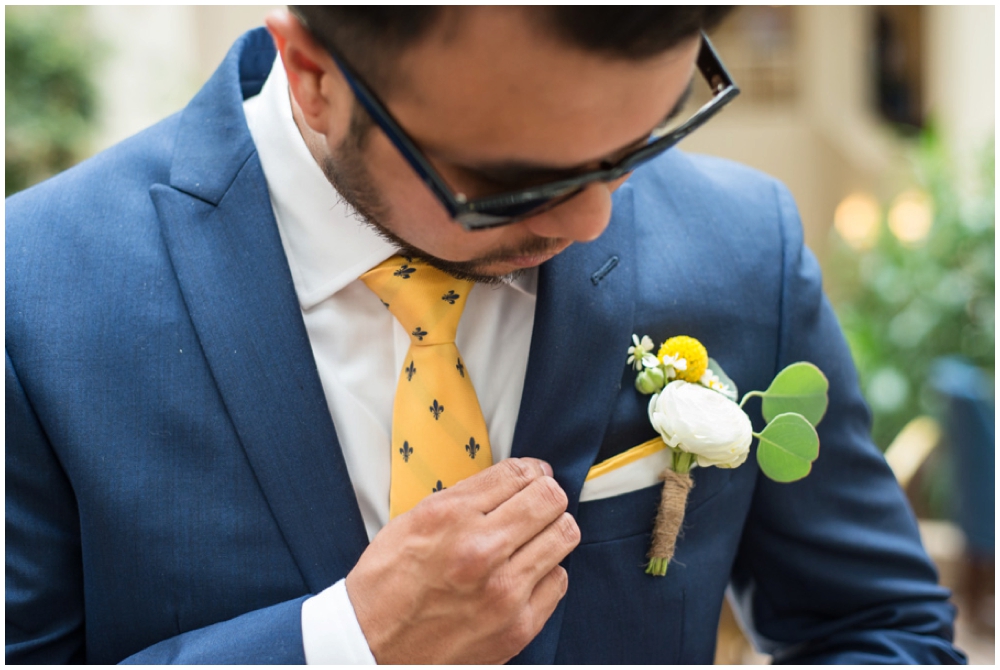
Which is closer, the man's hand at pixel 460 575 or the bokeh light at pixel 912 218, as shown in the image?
the man's hand at pixel 460 575

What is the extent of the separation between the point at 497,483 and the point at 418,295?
26cm

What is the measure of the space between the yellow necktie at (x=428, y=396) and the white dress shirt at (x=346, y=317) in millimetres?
26

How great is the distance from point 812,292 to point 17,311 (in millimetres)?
1028

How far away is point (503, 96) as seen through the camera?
831 mm

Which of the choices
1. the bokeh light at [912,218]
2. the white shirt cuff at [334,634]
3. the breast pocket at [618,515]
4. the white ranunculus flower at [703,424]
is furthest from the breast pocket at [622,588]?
the bokeh light at [912,218]

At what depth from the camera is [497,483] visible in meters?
1.03

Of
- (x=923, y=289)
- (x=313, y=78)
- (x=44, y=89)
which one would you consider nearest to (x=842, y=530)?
(x=313, y=78)

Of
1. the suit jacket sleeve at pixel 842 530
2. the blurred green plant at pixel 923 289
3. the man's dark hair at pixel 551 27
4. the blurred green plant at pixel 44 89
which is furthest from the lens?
the blurred green plant at pixel 44 89

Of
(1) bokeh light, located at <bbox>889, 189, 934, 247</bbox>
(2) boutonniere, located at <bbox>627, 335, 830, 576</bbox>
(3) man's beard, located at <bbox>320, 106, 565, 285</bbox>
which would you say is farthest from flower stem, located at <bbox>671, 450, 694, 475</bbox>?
(1) bokeh light, located at <bbox>889, 189, 934, 247</bbox>

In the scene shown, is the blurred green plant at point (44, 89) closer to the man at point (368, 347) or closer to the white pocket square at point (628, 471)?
the man at point (368, 347)

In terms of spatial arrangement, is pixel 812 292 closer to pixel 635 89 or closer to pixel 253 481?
pixel 635 89

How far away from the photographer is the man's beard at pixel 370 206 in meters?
0.96

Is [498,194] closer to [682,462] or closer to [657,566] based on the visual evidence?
[682,462]

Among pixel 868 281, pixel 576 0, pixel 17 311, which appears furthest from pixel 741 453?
pixel 868 281
